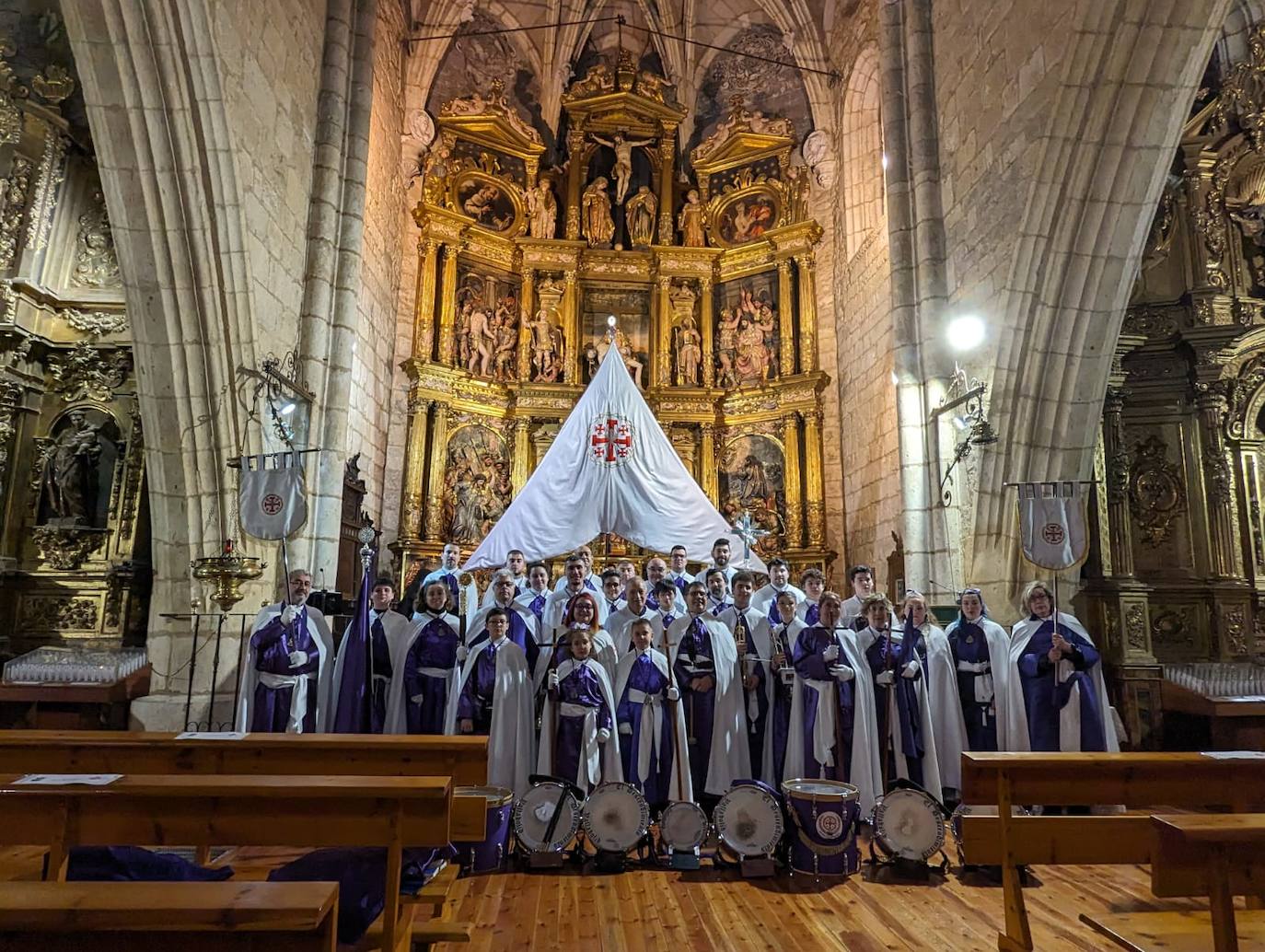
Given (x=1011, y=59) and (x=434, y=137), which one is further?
(x=434, y=137)

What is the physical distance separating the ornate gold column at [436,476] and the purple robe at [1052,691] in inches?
311

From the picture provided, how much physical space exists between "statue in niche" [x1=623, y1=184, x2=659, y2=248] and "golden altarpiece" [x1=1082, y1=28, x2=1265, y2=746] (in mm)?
7032

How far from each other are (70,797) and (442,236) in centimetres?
1073

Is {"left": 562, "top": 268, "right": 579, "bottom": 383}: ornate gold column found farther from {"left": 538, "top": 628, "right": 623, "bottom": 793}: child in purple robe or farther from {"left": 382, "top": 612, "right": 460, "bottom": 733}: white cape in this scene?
{"left": 538, "top": 628, "right": 623, "bottom": 793}: child in purple robe

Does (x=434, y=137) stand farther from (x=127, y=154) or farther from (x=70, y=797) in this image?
(x=70, y=797)

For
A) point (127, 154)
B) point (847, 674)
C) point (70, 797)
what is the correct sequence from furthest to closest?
point (127, 154)
point (847, 674)
point (70, 797)

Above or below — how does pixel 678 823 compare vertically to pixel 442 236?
below

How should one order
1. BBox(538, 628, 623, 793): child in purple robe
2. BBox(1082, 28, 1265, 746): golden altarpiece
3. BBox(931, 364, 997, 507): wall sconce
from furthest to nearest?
1. BBox(1082, 28, 1265, 746): golden altarpiece
2. BBox(931, 364, 997, 507): wall sconce
3. BBox(538, 628, 623, 793): child in purple robe

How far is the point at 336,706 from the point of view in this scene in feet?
16.8

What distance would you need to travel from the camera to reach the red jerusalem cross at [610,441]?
312 inches

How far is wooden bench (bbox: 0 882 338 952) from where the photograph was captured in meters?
1.51

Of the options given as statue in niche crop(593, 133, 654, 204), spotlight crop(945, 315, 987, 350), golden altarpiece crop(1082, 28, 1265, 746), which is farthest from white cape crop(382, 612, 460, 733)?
statue in niche crop(593, 133, 654, 204)

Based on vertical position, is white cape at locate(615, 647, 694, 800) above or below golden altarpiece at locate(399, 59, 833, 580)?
A: below

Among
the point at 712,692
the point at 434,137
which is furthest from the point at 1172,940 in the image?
the point at 434,137
